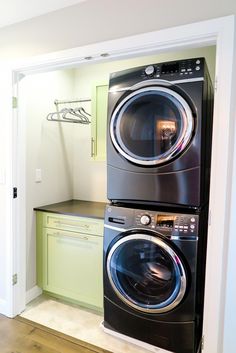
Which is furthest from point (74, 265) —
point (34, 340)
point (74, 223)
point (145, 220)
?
point (145, 220)

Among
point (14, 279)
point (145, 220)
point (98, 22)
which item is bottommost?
point (14, 279)

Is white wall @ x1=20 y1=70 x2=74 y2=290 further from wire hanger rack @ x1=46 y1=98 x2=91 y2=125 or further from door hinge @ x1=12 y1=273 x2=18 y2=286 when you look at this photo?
door hinge @ x1=12 y1=273 x2=18 y2=286

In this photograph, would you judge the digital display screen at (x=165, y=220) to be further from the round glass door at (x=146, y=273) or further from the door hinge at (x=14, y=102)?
the door hinge at (x=14, y=102)

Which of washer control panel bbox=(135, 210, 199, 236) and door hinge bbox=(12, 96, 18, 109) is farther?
door hinge bbox=(12, 96, 18, 109)

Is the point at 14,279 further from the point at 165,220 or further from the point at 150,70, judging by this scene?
the point at 150,70

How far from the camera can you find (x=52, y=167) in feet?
9.22

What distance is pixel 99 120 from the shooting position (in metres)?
2.55

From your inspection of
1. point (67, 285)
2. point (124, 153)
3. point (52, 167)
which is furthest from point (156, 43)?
point (67, 285)

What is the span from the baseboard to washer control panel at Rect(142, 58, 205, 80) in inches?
87.4

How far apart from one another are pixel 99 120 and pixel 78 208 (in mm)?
895

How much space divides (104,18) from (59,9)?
415 millimetres

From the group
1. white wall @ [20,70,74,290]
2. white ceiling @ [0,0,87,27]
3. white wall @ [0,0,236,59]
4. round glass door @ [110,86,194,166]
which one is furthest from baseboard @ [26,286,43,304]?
white ceiling @ [0,0,87,27]

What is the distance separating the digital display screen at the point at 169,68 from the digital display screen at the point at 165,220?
3.09 feet

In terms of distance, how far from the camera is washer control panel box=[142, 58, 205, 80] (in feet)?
5.28
